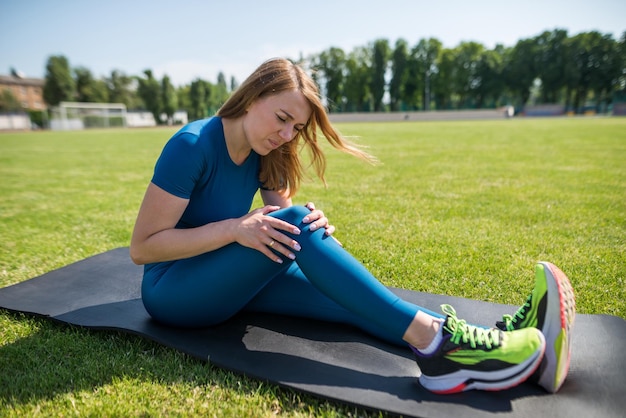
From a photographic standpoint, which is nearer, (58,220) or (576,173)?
(58,220)

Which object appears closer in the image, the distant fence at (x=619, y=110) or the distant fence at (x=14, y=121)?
the distant fence at (x=619, y=110)

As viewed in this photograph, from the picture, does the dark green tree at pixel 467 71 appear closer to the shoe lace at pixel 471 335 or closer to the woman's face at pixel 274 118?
the woman's face at pixel 274 118

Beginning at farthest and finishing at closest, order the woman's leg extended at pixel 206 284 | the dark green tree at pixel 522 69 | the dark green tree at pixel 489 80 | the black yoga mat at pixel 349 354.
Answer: the dark green tree at pixel 489 80, the dark green tree at pixel 522 69, the woman's leg extended at pixel 206 284, the black yoga mat at pixel 349 354

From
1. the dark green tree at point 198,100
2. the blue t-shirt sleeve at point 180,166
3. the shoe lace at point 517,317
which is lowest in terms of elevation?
the shoe lace at point 517,317

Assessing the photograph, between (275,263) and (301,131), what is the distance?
2.64 feet

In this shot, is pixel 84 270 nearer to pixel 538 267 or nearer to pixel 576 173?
pixel 538 267

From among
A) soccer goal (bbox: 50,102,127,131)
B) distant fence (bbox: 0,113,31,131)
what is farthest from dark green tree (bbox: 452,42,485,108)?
distant fence (bbox: 0,113,31,131)

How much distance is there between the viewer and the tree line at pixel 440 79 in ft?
191

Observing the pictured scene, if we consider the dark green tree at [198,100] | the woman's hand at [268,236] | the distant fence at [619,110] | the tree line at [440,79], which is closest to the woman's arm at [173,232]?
the woman's hand at [268,236]

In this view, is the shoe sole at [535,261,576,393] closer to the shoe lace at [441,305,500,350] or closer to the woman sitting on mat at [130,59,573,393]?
the woman sitting on mat at [130,59,573,393]

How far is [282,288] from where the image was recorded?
222cm

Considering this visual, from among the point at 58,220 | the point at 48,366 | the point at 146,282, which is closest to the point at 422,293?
the point at 146,282

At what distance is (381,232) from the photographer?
14.0ft

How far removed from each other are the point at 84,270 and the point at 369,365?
2.47 metres
